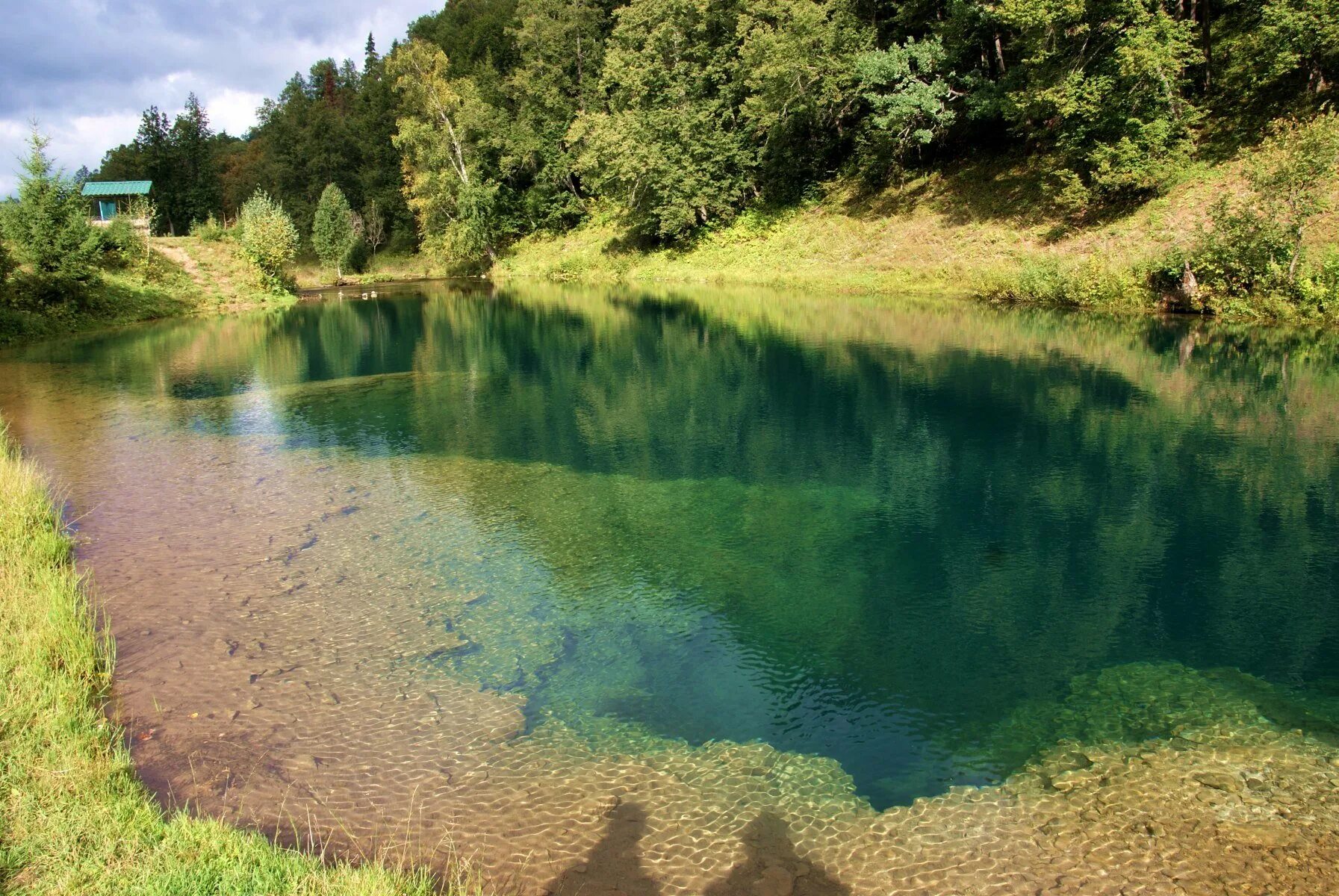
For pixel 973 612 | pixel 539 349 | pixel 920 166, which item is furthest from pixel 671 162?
pixel 973 612

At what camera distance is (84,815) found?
5695 mm

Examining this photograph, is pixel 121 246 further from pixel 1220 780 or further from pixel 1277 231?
pixel 1220 780

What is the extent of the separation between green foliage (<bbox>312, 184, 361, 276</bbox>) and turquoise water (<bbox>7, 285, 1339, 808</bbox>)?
47.4m

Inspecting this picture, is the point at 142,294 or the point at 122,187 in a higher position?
the point at 122,187

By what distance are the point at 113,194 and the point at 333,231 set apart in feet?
54.7

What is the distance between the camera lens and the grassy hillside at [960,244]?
32.2 meters

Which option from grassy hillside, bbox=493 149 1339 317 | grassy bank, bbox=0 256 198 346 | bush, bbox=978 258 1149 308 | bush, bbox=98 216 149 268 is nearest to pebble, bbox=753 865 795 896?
grassy hillside, bbox=493 149 1339 317

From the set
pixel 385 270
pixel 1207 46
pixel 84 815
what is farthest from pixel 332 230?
pixel 84 815

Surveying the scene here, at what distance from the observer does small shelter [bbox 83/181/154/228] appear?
65.4m

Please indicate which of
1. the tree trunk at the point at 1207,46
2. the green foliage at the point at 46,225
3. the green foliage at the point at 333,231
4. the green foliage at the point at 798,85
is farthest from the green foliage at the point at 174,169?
the tree trunk at the point at 1207,46

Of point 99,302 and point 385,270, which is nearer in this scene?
point 99,302

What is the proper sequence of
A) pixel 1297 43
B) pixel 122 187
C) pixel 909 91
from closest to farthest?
pixel 1297 43
pixel 909 91
pixel 122 187

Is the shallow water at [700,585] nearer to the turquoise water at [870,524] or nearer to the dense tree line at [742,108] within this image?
the turquoise water at [870,524]

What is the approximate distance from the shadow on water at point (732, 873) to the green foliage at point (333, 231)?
7480cm
